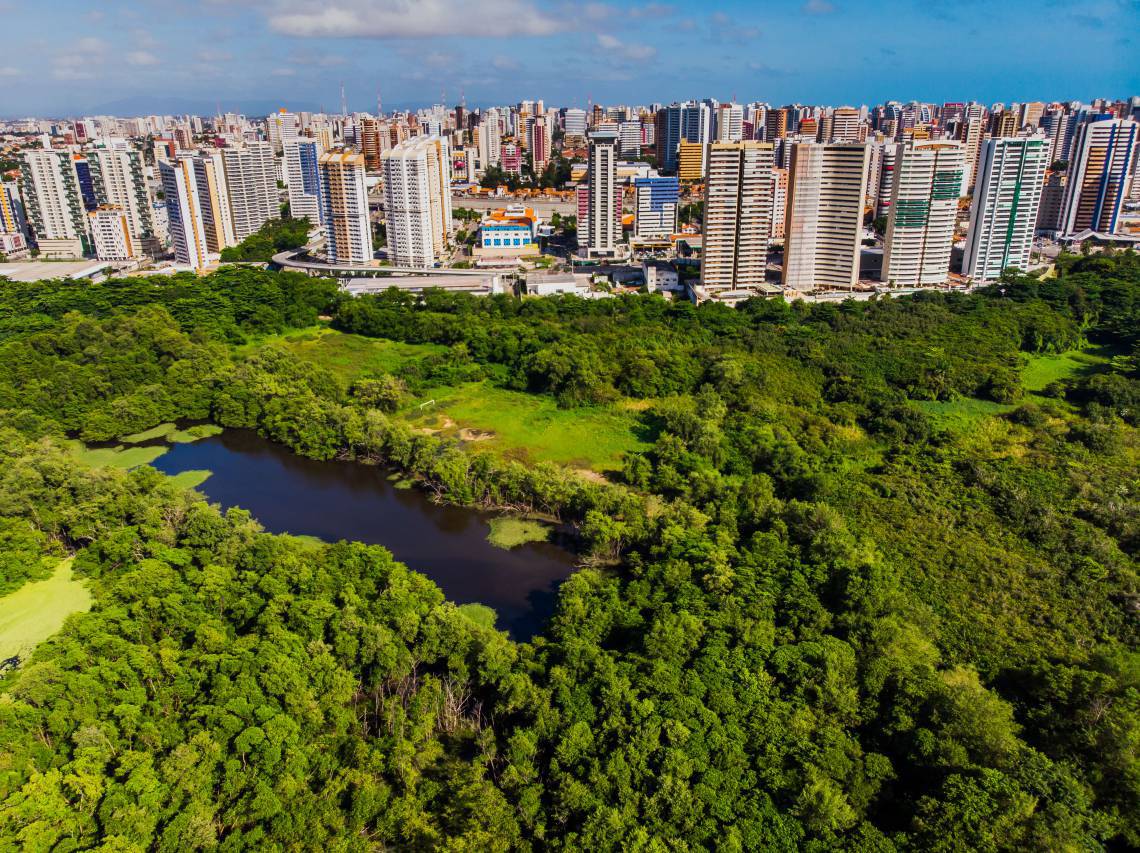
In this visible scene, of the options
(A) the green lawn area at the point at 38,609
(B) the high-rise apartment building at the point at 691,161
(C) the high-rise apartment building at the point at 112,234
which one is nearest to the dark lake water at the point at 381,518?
(A) the green lawn area at the point at 38,609

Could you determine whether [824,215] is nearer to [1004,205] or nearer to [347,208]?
[1004,205]

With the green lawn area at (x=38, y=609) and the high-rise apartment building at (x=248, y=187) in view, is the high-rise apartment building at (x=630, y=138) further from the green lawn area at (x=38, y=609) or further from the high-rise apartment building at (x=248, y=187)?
the green lawn area at (x=38, y=609)

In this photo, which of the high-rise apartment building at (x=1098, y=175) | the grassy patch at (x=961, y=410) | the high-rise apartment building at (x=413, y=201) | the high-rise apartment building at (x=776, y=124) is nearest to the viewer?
the grassy patch at (x=961, y=410)

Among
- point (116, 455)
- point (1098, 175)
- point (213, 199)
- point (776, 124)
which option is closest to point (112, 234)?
point (213, 199)

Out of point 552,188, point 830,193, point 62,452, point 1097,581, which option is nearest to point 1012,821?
point 1097,581

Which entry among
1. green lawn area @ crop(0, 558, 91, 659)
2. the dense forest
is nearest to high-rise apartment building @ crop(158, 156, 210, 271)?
the dense forest
